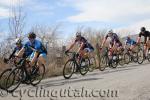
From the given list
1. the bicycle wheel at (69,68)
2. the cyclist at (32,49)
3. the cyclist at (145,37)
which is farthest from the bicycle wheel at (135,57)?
the cyclist at (32,49)

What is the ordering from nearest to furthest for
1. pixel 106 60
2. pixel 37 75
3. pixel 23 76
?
pixel 23 76, pixel 37 75, pixel 106 60

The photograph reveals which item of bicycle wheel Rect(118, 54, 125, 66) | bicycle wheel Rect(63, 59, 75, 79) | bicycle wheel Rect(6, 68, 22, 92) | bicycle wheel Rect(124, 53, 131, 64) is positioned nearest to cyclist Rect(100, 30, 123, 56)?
bicycle wheel Rect(118, 54, 125, 66)

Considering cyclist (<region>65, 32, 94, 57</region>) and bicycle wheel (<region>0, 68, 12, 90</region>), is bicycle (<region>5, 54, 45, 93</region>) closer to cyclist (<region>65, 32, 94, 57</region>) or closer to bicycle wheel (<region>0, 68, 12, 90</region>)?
bicycle wheel (<region>0, 68, 12, 90</region>)

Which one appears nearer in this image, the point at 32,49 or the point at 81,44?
the point at 32,49

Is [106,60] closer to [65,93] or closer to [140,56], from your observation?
[140,56]

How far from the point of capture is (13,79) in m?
11.4

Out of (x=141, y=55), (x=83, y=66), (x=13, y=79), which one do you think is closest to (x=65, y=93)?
(x=13, y=79)

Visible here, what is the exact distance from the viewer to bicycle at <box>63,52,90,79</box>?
1518 centimetres

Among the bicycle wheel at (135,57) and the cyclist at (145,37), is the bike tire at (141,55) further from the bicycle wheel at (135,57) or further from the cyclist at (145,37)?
the cyclist at (145,37)

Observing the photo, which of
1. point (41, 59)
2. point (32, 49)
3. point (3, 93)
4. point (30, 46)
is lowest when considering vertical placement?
point (3, 93)

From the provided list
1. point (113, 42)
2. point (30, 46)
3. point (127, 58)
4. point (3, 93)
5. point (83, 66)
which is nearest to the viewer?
point (3, 93)

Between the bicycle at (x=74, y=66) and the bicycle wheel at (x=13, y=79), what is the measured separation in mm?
3198

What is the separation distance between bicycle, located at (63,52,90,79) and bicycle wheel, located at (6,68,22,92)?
3.20m

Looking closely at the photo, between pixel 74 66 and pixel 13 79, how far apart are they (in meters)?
4.63
